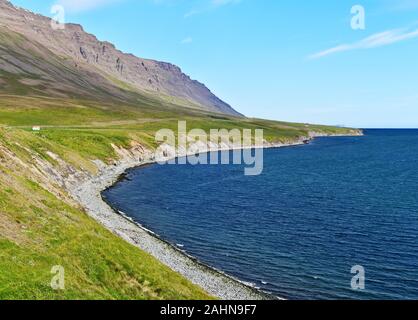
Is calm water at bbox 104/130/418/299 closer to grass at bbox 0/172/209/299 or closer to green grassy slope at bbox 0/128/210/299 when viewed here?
green grassy slope at bbox 0/128/210/299

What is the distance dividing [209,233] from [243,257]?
1077 centimetres

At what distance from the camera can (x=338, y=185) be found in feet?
351

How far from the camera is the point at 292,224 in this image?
6625 cm

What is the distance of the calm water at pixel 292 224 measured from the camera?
45.4 metres

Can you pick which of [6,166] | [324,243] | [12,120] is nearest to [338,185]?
[324,243]

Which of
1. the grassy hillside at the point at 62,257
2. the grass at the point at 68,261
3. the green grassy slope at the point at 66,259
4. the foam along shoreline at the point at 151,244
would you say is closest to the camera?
the grass at the point at 68,261

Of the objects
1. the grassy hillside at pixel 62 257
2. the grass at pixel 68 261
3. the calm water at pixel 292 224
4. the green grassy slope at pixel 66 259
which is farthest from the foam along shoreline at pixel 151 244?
the grass at pixel 68 261

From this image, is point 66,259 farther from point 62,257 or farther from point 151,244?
point 151,244

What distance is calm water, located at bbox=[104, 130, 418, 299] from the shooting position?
1789 inches

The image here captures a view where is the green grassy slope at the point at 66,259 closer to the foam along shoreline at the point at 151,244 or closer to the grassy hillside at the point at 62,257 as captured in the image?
the grassy hillside at the point at 62,257

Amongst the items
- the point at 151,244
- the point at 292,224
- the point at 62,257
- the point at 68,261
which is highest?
the point at 62,257

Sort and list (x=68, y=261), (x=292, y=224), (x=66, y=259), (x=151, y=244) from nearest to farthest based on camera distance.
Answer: (x=68, y=261) < (x=66, y=259) < (x=151, y=244) < (x=292, y=224)

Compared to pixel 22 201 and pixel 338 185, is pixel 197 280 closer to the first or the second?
pixel 22 201

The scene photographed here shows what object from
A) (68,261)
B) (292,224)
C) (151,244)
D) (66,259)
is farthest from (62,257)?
(292,224)
